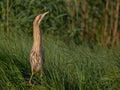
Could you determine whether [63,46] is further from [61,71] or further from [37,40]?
[37,40]

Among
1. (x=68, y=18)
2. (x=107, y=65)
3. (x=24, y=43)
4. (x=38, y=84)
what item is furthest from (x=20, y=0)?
(x=38, y=84)

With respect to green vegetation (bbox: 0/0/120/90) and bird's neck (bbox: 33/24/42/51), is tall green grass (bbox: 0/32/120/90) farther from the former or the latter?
bird's neck (bbox: 33/24/42/51)

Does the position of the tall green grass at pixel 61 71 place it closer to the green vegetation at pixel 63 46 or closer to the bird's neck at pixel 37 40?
the green vegetation at pixel 63 46

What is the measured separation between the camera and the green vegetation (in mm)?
5652

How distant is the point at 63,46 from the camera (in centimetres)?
816

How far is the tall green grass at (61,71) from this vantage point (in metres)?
5.57

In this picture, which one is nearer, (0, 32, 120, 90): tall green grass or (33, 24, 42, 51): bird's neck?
(0, 32, 120, 90): tall green grass

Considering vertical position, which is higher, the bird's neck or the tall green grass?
the bird's neck

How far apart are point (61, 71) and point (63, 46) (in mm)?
2307

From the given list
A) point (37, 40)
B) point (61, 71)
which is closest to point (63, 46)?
point (61, 71)

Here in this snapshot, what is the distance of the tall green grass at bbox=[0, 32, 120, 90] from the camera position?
18.3ft

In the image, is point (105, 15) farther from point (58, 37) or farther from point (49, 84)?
point (49, 84)

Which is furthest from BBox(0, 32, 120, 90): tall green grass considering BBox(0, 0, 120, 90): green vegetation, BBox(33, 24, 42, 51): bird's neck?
BBox(33, 24, 42, 51): bird's neck

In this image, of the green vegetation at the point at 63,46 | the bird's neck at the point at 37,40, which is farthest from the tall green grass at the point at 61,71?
the bird's neck at the point at 37,40
